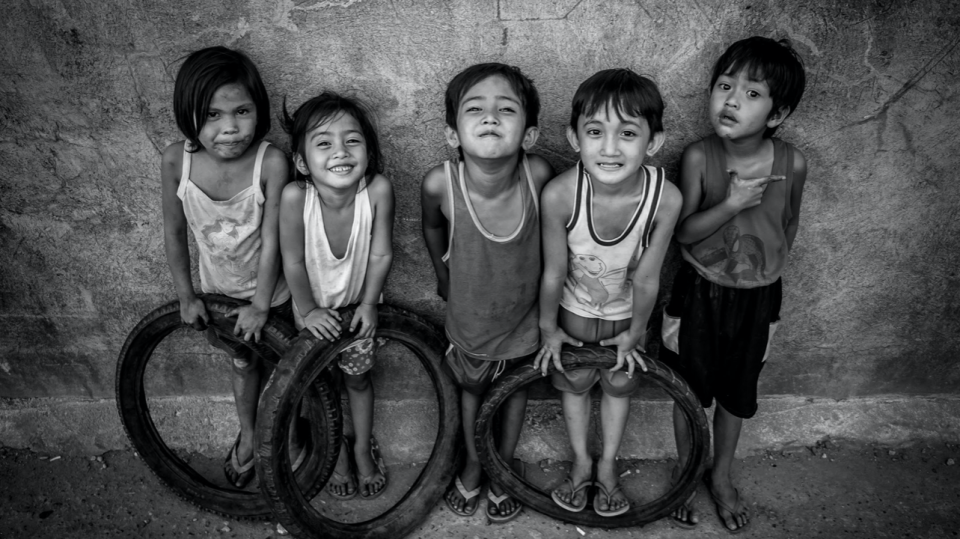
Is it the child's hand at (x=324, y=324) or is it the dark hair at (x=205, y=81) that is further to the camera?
the child's hand at (x=324, y=324)

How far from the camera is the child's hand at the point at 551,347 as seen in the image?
7.73ft

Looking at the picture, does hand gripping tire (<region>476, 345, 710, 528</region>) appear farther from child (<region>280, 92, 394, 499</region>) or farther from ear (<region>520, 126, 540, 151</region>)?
ear (<region>520, 126, 540, 151</region>)

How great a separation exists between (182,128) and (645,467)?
7.91 feet

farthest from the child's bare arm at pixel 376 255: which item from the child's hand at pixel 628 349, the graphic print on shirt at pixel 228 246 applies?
the child's hand at pixel 628 349

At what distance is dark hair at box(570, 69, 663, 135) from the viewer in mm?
1951

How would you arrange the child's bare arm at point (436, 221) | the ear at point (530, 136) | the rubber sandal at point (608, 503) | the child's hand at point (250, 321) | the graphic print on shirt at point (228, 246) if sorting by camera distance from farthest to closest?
1. the rubber sandal at point (608, 503)
2. the child's hand at point (250, 321)
3. the graphic print on shirt at point (228, 246)
4. the child's bare arm at point (436, 221)
5. the ear at point (530, 136)

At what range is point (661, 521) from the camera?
2.63 meters

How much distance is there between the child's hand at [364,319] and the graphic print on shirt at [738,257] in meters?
1.27

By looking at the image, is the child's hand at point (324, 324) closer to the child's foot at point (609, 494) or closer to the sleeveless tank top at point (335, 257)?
the sleeveless tank top at point (335, 257)

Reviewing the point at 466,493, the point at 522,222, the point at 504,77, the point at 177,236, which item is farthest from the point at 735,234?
the point at 177,236

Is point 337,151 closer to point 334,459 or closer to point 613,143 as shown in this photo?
point 613,143

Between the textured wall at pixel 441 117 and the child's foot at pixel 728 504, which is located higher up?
the textured wall at pixel 441 117

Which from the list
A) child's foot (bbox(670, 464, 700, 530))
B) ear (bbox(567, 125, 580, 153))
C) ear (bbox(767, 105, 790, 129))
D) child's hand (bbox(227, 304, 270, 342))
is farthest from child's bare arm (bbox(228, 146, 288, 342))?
child's foot (bbox(670, 464, 700, 530))

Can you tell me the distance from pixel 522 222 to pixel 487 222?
0.40 feet
